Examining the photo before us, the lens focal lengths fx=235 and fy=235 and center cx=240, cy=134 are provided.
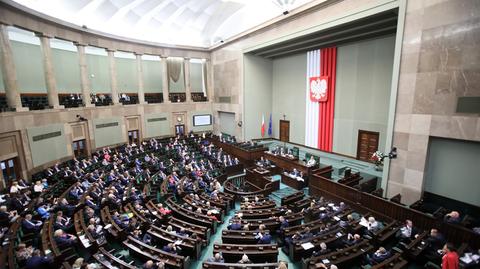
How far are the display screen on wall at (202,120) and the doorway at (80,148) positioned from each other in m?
9.63

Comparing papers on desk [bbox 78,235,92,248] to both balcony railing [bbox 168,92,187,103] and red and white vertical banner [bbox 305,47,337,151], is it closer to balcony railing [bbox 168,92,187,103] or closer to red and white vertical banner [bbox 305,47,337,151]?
red and white vertical banner [bbox 305,47,337,151]

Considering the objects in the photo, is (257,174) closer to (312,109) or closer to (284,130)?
(312,109)

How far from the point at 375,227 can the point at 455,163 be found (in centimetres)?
448

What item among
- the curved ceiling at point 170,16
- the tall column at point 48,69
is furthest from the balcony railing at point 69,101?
the curved ceiling at point 170,16

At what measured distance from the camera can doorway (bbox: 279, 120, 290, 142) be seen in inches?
796

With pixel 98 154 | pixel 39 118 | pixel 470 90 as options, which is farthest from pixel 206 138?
pixel 470 90

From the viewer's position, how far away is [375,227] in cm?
718

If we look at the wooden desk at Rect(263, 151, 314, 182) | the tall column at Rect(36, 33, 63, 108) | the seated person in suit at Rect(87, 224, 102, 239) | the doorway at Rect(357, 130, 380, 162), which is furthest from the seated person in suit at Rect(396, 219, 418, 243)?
the tall column at Rect(36, 33, 63, 108)

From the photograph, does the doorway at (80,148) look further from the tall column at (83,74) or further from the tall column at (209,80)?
the tall column at (209,80)

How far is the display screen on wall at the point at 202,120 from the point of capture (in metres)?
23.4

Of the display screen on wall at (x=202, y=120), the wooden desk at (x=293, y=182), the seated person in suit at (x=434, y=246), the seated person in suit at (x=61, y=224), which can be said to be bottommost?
the wooden desk at (x=293, y=182)

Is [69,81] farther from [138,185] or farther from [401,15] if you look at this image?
[401,15]

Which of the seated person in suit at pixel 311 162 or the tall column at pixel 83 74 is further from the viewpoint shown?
the tall column at pixel 83 74

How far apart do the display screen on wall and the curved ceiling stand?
704cm
